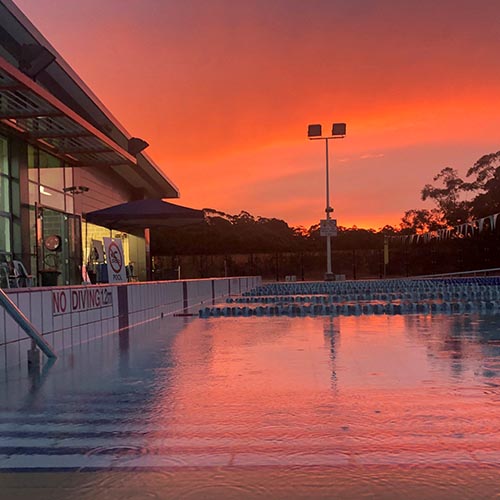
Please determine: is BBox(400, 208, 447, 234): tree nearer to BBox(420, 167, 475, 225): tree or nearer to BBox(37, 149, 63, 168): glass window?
BBox(420, 167, 475, 225): tree

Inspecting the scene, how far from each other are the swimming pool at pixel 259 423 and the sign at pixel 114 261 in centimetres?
403

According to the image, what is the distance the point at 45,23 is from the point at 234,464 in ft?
53.3

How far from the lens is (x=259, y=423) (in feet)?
10.7

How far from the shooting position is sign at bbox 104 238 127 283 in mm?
10375

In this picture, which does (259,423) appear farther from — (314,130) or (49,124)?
(314,130)

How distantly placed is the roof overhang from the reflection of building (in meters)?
0.01

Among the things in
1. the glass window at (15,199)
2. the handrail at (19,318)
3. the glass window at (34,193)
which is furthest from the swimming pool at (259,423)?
the glass window at (34,193)

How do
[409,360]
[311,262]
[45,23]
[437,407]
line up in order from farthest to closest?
[311,262]
[45,23]
[409,360]
[437,407]

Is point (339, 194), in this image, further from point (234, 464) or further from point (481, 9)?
point (234, 464)

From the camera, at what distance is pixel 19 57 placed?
12.2 m

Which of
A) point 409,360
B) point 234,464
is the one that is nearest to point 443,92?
point 409,360

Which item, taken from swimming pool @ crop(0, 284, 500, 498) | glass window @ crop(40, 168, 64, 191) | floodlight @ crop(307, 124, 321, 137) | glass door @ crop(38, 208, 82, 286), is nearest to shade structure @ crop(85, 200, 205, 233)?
glass door @ crop(38, 208, 82, 286)

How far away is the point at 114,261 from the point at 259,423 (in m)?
7.80

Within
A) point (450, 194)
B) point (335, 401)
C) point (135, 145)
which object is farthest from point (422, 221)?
point (335, 401)
